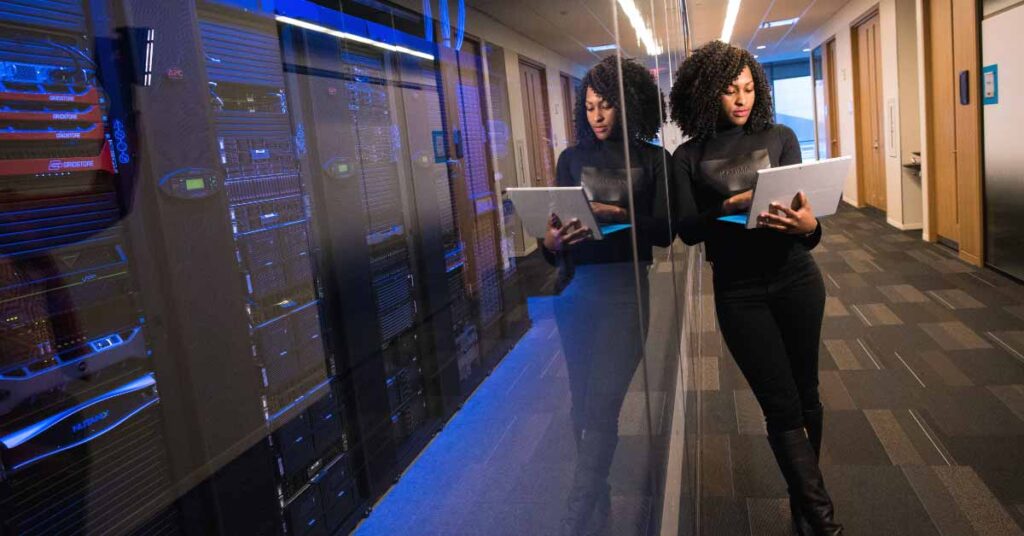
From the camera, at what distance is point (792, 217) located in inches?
60.8

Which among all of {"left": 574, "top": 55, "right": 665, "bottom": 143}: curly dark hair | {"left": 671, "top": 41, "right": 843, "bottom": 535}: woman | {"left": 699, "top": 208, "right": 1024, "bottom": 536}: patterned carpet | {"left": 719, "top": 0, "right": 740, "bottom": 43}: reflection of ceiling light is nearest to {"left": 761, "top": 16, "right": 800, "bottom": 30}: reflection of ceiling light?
{"left": 719, "top": 0, "right": 740, "bottom": 43}: reflection of ceiling light

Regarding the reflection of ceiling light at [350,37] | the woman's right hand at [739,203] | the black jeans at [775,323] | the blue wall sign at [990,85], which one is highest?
the blue wall sign at [990,85]

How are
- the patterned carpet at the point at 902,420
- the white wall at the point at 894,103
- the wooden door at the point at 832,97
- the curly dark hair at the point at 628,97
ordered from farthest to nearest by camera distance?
1. the wooden door at the point at 832,97
2. the white wall at the point at 894,103
3. the patterned carpet at the point at 902,420
4. the curly dark hair at the point at 628,97

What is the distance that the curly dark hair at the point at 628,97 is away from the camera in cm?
83

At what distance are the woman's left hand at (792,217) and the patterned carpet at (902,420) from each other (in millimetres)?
838

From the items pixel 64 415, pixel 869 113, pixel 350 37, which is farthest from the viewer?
pixel 869 113

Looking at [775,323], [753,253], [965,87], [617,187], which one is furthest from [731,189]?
[965,87]

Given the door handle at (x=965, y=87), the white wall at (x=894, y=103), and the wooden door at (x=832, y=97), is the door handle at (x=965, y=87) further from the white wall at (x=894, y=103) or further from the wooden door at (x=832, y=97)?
the wooden door at (x=832, y=97)

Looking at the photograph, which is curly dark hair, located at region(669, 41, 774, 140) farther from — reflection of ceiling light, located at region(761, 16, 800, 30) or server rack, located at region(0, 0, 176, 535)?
reflection of ceiling light, located at region(761, 16, 800, 30)

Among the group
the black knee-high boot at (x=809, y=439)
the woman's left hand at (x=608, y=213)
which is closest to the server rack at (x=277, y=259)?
the woman's left hand at (x=608, y=213)

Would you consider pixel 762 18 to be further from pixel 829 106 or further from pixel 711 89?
pixel 711 89

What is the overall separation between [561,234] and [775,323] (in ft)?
4.07

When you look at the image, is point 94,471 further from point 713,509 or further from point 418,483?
point 713,509

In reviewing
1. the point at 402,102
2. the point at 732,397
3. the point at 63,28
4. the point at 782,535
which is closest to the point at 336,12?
the point at 402,102
